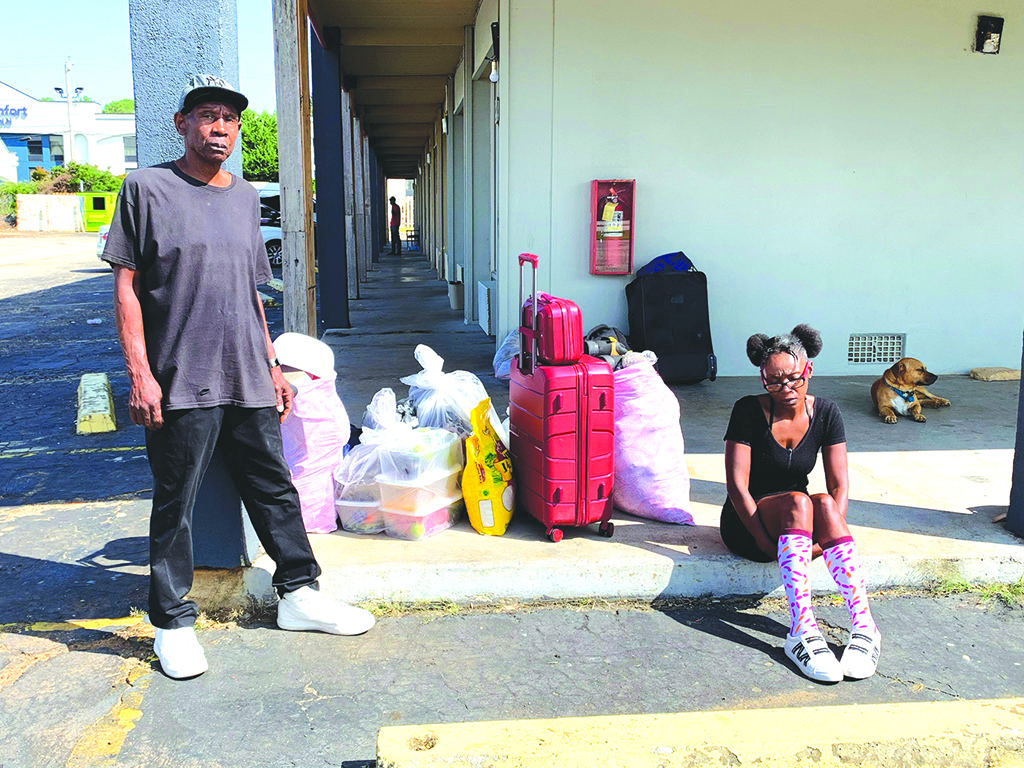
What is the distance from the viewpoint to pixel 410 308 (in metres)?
14.3

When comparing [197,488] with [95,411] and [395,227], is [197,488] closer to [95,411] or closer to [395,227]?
[95,411]

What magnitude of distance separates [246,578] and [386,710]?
1.04 m

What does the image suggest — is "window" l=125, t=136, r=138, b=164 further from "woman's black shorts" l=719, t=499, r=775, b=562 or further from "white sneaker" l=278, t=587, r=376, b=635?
"woman's black shorts" l=719, t=499, r=775, b=562

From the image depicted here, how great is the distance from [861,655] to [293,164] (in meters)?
3.40

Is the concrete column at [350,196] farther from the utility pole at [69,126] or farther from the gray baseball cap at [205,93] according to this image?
the utility pole at [69,126]

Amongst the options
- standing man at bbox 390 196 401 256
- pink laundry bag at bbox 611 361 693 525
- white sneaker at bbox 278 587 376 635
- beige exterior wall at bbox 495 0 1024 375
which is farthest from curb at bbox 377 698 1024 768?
standing man at bbox 390 196 401 256

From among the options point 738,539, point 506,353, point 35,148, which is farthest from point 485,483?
point 35,148

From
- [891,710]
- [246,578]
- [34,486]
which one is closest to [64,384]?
[34,486]

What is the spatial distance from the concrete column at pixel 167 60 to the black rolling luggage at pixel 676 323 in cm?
457

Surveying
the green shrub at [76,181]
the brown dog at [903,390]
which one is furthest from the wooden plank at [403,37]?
the green shrub at [76,181]

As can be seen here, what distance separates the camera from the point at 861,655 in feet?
10.7

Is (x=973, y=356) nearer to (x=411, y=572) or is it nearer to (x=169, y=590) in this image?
(x=411, y=572)

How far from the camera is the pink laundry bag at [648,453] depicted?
4.37 meters

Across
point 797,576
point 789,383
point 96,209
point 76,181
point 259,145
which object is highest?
point 259,145
